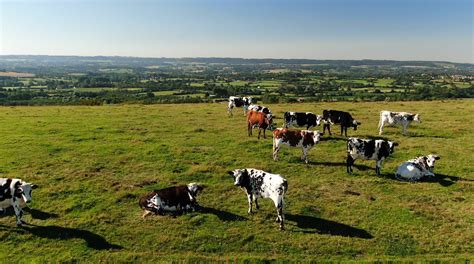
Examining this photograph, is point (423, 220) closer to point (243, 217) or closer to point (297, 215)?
point (297, 215)

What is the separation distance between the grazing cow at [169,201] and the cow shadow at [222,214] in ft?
1.44

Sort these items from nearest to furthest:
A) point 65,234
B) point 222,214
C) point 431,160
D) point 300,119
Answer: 1. point 65,234
2. point 222,214
3. point 431,160
4. point 300,119

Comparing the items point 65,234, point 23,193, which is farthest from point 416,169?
point 23,193

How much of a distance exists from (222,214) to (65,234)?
18.6 ft

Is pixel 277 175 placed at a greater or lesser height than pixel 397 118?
lesser

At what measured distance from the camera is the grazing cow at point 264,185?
13344 mm

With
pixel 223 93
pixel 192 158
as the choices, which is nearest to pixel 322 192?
pixel 192 158

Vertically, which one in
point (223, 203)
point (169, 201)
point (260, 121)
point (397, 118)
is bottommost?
point (223, 203)

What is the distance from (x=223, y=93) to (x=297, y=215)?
68137 mm

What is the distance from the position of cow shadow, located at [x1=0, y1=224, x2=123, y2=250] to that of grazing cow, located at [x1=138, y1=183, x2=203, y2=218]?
193cm

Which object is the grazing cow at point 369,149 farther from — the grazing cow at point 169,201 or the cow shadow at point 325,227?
the grazing cow at point 169,201

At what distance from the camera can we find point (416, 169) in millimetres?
17828

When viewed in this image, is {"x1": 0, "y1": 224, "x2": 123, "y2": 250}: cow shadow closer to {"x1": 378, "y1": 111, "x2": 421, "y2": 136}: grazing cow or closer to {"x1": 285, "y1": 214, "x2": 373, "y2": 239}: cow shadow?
{"x1": 285, "y1": 214, "x2": 373, "y2": 239}: cow shadow

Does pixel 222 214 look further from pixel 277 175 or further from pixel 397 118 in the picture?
pixel 397 118
